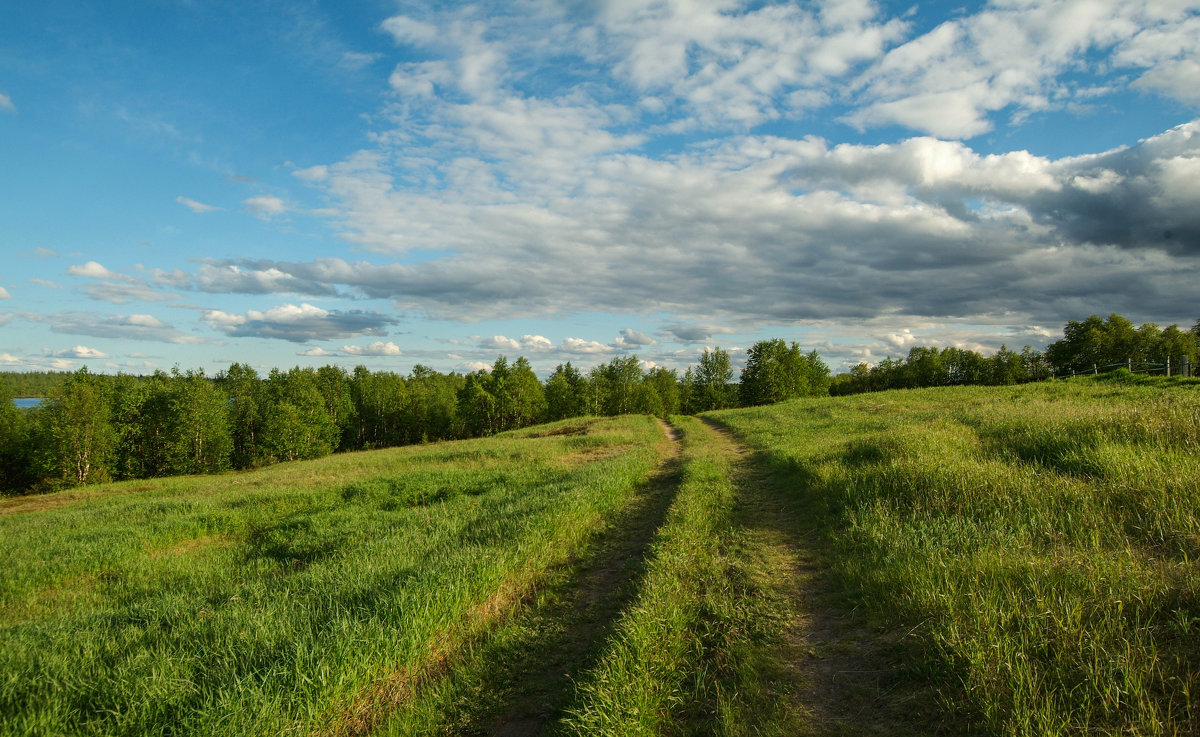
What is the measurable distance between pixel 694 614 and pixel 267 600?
17.7 feet

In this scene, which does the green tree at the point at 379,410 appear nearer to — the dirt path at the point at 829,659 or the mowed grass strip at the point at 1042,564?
the mowed grass strip at the point at 1042,564

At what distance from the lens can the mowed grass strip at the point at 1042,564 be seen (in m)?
3.31

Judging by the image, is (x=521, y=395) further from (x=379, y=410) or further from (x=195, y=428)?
(x=195, y=428)

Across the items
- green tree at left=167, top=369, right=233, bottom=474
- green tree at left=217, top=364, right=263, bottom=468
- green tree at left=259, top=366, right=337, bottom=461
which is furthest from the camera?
green tree at left=217, top=364, right=263, bottom=468

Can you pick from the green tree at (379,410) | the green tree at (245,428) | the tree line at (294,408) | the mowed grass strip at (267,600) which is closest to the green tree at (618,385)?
the tree line at (294,408)

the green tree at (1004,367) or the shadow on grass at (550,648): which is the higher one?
the green tree at (1004,367)

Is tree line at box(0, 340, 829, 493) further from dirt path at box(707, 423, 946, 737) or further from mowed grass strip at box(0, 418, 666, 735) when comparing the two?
dirt path at box(707, 423, 946, 737)

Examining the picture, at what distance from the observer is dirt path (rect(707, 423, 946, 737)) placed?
12.2 ft

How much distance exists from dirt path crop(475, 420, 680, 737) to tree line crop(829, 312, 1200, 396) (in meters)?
60.3

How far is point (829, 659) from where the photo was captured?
15.3 feet

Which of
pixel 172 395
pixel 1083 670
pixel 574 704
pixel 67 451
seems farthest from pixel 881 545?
pixel 172 395

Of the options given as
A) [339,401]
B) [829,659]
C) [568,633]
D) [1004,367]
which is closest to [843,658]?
[829,659]

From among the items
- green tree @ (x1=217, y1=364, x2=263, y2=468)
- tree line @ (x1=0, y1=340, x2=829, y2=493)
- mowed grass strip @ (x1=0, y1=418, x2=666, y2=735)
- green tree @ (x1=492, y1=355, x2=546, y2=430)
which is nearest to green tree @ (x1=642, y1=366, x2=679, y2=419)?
tree line @ (x1=0, y1=340, x2=829, y2=493)

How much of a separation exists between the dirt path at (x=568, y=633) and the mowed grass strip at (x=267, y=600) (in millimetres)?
633
